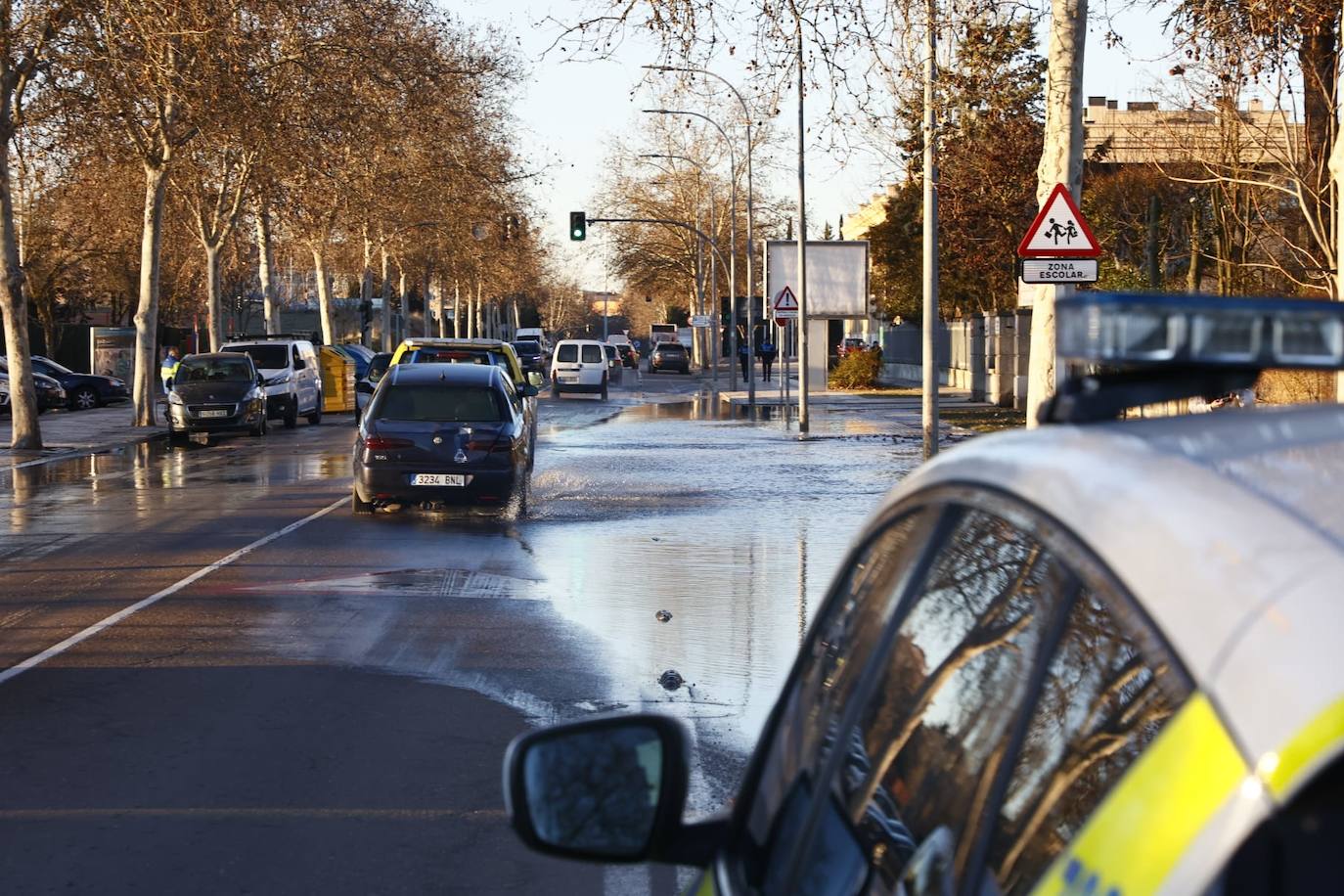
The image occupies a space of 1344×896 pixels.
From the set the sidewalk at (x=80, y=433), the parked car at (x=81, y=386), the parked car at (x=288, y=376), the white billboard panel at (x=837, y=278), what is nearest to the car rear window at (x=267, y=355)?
the parked car at (x=288, y=376)

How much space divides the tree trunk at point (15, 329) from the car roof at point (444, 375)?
13.9 metres

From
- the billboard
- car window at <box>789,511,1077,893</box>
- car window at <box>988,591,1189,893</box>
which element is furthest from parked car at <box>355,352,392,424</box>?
car window at <box>988,591,1189,893</box>

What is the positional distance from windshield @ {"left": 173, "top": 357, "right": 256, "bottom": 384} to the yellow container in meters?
10.2

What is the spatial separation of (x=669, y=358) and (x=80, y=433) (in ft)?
183

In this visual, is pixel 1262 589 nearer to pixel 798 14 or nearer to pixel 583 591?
pixel 583 591

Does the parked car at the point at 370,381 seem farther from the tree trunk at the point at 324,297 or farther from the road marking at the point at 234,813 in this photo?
the tree trunk at the point at 324,297

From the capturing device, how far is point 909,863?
2066 millimetres

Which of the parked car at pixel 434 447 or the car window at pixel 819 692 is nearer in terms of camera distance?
the car window at pixel 819 692

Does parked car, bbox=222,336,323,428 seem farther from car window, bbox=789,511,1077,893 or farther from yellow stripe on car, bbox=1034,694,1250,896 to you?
yellow stripe on car, bbox=1034,694,1250,896

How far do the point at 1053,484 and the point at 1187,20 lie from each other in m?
19.2

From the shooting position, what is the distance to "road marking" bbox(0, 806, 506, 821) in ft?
22.4

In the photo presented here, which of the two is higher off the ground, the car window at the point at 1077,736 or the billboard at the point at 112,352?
the car window at the point at 1077,736

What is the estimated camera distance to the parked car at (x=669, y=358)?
9256cm

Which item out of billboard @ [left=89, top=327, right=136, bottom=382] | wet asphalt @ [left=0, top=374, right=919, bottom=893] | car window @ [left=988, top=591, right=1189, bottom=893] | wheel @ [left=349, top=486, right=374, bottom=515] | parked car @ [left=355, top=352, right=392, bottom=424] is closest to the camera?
car window @ [left=988, top=591, right=1189, bottom=893]
